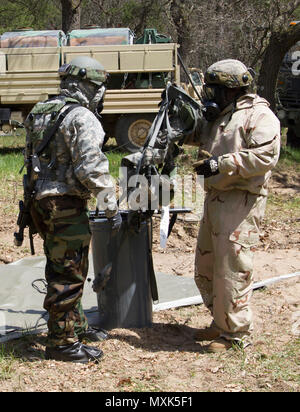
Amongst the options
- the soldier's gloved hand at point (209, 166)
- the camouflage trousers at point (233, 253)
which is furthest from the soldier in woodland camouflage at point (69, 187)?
the camouflage trousers at point (233, 253)

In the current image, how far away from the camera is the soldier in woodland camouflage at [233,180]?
3760 mm

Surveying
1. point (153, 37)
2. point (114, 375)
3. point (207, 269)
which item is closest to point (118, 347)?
point (114, 375)

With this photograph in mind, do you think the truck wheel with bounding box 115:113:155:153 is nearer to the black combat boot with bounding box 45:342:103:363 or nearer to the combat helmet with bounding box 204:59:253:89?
the combat helmet with bounding box 204:59:253:89

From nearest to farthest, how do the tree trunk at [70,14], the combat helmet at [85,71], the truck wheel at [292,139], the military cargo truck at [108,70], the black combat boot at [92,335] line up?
the combat helmet at [85,71], the black combat boot at [92,335], the military cargo truck at [108,70], the truck wheel at [292,139], the tree trunk at [70,14]

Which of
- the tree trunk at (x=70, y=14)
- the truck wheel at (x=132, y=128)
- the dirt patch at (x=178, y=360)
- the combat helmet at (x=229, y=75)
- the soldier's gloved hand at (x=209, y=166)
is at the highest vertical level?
the tree trunk at (x=70, y=14)

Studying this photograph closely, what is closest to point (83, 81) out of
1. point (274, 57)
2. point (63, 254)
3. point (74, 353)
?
point (63, 254)

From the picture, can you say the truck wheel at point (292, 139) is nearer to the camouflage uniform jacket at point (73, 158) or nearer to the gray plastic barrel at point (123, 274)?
the gray plastic barrel at point (123, 274)

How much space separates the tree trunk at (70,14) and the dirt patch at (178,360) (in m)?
11.2

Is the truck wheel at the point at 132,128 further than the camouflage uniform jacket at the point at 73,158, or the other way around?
the truck wheel at the point at 132,128

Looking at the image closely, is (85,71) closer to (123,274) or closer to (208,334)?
(123,274)

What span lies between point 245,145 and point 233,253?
685 millimetres

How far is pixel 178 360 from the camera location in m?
3.99

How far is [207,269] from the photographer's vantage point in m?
4.21

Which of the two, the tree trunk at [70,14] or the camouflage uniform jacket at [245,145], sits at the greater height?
the tree trunk at [70,14]
